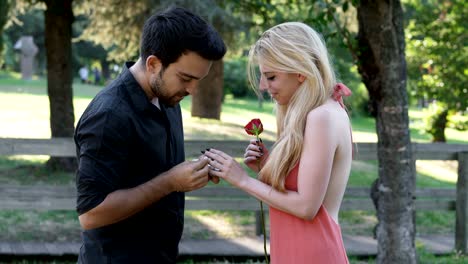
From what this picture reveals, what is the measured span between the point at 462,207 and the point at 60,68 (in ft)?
24.8

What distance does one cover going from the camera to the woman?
9.87ft

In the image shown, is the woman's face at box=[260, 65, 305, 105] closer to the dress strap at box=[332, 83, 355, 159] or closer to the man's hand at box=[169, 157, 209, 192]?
the dress strap at box=[332, 83, 355, 159]

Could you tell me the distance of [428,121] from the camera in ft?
60.2

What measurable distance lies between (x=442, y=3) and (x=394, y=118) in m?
8.35

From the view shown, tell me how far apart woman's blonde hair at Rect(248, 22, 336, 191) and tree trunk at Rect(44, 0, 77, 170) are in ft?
33.6

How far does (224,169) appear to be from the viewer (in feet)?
9.98

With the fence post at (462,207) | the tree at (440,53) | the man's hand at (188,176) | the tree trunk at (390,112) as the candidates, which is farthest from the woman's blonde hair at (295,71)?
the tree at (440,53)

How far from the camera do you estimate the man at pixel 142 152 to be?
2719 millimetres

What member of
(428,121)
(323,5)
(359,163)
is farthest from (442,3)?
(323,5)

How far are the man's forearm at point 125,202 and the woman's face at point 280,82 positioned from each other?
600 mm

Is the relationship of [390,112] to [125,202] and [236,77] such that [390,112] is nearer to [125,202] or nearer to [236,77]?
[125,202]

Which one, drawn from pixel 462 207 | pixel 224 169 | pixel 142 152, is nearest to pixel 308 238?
pixel 224 169

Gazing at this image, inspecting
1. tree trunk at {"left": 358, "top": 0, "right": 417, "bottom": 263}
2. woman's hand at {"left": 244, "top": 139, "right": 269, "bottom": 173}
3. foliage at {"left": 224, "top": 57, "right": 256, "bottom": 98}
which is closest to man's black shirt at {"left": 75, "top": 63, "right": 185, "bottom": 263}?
woman's hand at {"left": 244, "top": 139, "right": 269, "bottom": 173}

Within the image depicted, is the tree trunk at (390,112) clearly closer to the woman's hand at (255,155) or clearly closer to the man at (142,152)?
the woman's hand at (255,155)
